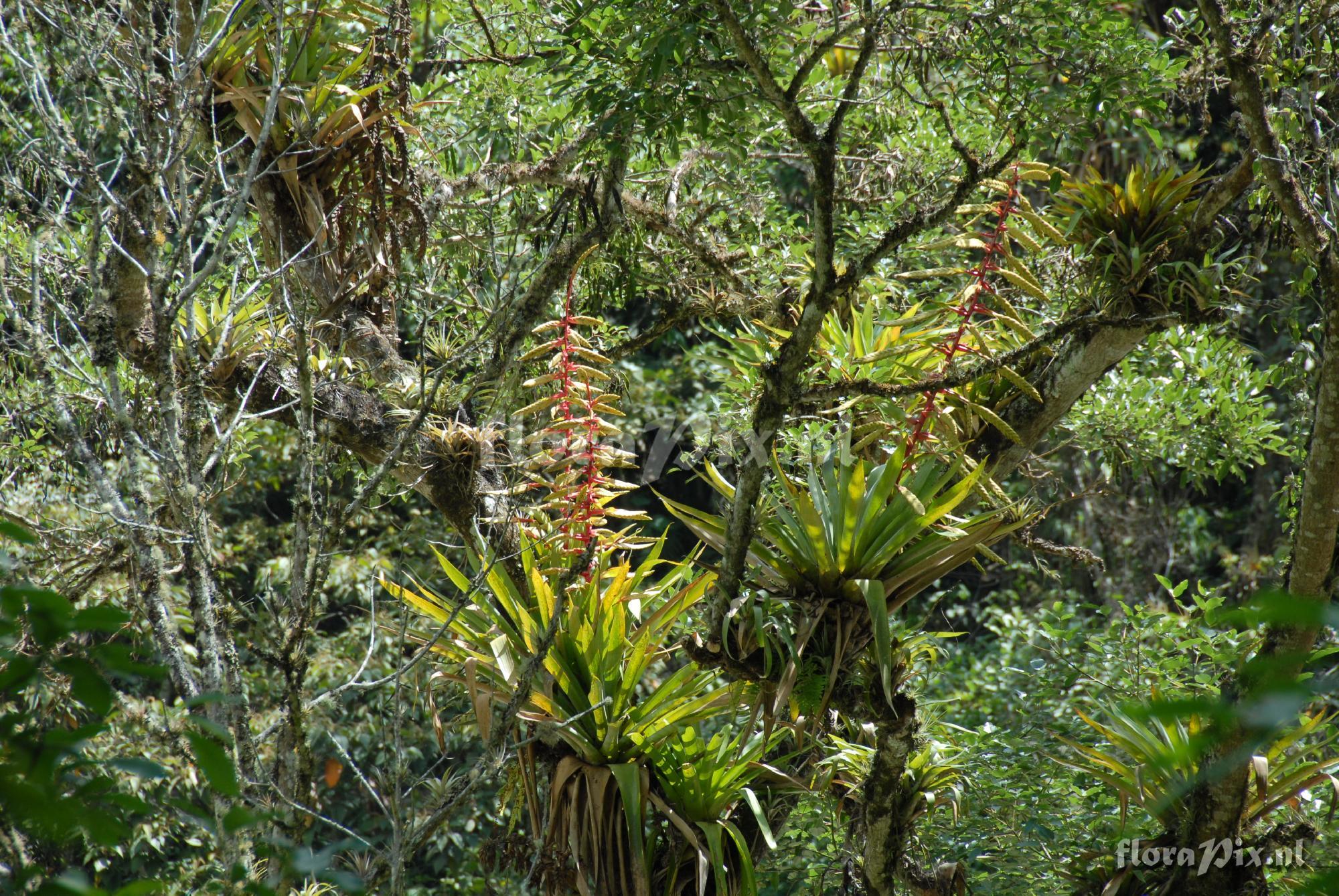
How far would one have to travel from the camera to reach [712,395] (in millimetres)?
3859

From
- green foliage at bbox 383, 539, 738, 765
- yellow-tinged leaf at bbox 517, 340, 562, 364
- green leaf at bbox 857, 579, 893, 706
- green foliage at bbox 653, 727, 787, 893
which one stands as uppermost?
yellow-tinged leaf at bbox 517, 340, 562, 364

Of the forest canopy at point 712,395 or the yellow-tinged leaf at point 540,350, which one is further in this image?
the yellow-tinged leaf at point 540,350

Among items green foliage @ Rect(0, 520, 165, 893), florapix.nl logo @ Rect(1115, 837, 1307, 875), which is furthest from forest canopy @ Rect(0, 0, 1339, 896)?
green foliage @ Rect(0, 520, 165, 893)

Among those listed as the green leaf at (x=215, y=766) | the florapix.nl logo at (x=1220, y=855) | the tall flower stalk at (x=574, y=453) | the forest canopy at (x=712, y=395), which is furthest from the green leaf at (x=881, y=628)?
the green leaf at (x=215, y=766)

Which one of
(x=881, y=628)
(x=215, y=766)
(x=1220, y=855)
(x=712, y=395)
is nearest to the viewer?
(x=215, y=766)

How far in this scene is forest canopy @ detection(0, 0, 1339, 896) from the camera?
2.09 metres

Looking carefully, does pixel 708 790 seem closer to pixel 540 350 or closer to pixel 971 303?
pixel 540 350

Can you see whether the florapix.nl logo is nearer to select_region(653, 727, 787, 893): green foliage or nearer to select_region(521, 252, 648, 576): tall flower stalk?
select_region(653, 727, 787, 893): green foliage

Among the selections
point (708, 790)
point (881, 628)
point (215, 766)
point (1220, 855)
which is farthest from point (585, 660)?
point (215, 766)

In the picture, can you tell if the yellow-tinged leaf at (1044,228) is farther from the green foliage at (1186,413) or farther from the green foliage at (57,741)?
the green foliage at (57,741)

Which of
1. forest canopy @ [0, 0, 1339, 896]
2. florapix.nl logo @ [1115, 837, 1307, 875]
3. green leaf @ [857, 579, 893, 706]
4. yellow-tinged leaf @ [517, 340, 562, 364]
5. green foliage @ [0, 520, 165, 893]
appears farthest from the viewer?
yellow-tinged leaf @ [517, 340, 562, 364]

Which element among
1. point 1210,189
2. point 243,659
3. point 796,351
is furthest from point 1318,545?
point 243,659

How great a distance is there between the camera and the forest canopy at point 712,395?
2094 mm

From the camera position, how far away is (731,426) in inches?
122
